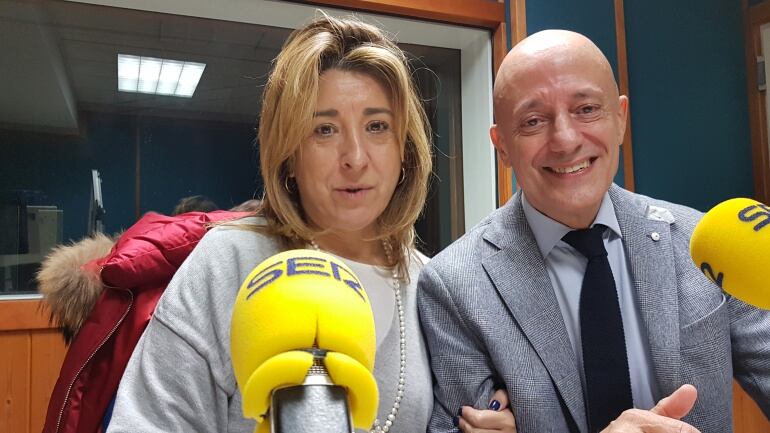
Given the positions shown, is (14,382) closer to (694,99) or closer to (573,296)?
(573,296)

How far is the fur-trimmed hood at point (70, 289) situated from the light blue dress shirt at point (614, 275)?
36.4 inches

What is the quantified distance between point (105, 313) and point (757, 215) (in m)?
1.17

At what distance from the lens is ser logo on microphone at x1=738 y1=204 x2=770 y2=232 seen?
77 cm

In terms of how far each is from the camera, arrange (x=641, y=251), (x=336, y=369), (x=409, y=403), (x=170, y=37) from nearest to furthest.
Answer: (x=336, y=369), (x=409, y=403), (x=641, y=251), (x=170, y=37)

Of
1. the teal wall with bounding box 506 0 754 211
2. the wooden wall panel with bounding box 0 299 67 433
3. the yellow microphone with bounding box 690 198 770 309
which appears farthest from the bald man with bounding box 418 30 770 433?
the teal wall with bounding box 506 0 754 211

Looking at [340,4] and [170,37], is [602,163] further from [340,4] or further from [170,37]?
[170,37]

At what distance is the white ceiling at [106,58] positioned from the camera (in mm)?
2506

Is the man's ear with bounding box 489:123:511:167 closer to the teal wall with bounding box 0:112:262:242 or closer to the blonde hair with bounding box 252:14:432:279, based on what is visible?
the blonde hair with bounding box 252:14:432:279

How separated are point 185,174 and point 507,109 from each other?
1.74 metres

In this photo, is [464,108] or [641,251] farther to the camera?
[464,108]

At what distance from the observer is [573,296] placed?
1.34m

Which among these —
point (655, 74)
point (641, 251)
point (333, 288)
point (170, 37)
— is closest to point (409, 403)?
point (641, 251)

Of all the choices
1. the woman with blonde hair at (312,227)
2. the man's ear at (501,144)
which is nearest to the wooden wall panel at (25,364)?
the woman with blonde hair at (312,227)

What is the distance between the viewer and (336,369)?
1.73 ft
